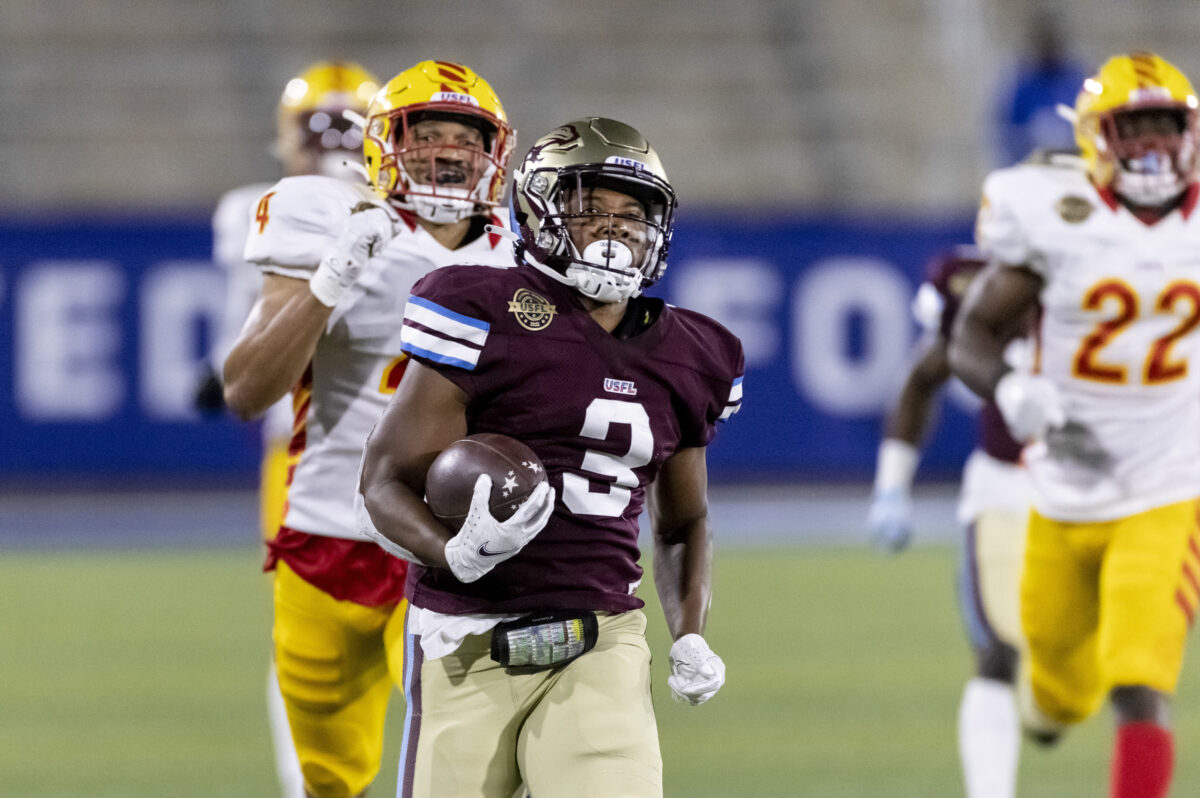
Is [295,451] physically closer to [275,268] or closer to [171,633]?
[275,268]

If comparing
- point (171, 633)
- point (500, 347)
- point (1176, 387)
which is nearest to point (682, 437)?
point (500, 347)

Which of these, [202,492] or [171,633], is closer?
[171,633]

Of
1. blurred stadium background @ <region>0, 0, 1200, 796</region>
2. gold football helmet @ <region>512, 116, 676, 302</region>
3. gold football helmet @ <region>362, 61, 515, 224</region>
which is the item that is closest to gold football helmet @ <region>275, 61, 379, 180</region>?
gold football helmet @ <region>362, 61, 515, 224</region>

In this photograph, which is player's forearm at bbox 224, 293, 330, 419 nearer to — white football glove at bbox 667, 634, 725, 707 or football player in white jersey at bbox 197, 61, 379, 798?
football player in white jersey at bbox 197, 61, 379, 798

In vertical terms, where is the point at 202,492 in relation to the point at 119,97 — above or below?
below

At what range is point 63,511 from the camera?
11672 mm

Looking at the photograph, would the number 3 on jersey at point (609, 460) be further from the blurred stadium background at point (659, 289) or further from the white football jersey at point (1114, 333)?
the blurred stadium background at point (659, 289)

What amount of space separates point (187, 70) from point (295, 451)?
33.7ft

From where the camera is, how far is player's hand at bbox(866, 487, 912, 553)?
563 cm

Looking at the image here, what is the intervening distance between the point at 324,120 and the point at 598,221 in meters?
1.82

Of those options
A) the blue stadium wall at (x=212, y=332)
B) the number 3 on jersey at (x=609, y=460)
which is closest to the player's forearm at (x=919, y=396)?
the number 3 on jersey at (x=609, y=460)

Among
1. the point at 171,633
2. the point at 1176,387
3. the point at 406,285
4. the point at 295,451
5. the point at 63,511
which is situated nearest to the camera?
the point at 406,285

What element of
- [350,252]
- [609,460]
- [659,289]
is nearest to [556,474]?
[609,460]

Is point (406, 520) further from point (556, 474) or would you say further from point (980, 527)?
point (980, 527)
